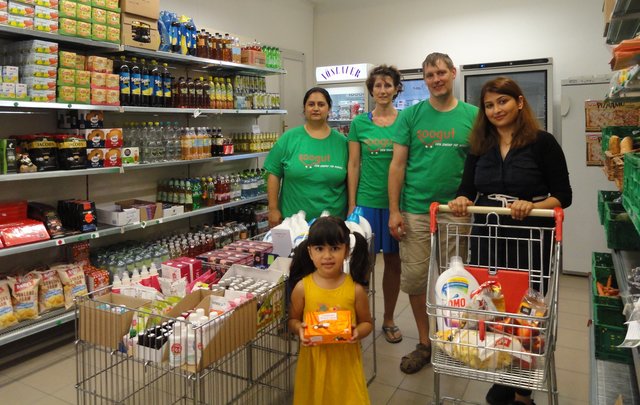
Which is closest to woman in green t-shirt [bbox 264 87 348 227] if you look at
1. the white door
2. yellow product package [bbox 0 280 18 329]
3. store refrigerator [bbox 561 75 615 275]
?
yellow product package [bbox 0 280 18 329]

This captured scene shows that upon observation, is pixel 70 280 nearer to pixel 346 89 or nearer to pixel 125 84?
pixel 125 84

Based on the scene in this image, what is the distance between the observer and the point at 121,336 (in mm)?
1997

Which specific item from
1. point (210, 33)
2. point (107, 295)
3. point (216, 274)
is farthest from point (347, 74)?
point (107, 295)

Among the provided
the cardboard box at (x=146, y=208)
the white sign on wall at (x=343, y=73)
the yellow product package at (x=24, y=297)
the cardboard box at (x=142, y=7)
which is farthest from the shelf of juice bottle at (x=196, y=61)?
the yellow product package at (x=24, y=297)

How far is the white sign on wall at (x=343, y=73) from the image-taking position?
21.3 feet

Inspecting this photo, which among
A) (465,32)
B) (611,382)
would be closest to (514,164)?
(611,382)

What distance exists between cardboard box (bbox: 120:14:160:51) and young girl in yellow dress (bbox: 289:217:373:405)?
265 centimetres

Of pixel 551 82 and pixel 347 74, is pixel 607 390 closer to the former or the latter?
pixel 551 82

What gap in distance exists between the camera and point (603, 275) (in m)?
3.02

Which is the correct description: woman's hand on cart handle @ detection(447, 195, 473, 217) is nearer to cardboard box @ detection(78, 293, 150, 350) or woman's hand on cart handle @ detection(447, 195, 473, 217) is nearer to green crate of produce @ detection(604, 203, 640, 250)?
green crate of produce @ detection(604, 203, 640, 250)

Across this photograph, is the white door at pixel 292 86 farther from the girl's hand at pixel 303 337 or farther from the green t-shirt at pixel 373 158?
the girl's hand at pixel 303 337

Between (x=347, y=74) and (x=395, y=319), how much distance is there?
3.66m

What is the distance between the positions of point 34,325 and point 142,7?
8.33 ft

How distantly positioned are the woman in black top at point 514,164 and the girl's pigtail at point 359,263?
56 centimetres
